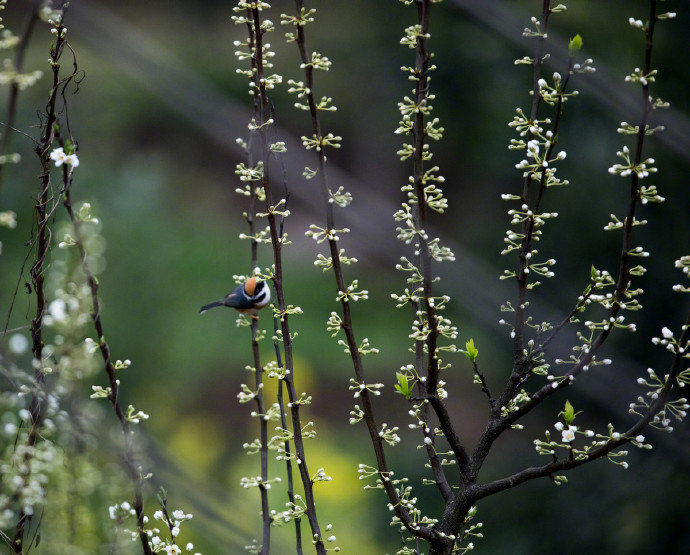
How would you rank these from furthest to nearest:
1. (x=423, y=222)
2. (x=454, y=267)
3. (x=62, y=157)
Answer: (x=454, y=267) → (x=423, y=222) → (x=62, y=157)

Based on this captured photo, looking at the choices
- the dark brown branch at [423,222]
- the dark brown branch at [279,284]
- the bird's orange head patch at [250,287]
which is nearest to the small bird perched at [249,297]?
the bird's orange head patch at [250,287]

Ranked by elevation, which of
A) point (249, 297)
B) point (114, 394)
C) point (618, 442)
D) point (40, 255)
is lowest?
point (618, 442)

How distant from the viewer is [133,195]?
335 centimetres

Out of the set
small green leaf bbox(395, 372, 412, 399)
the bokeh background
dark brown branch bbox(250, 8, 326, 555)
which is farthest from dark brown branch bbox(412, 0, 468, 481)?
the bokeh background

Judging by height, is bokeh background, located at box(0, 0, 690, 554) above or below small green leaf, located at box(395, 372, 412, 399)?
above

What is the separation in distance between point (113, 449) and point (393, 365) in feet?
16.4

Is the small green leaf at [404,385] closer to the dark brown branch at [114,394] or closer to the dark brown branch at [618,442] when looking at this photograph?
the dark brown branch at [618,442]

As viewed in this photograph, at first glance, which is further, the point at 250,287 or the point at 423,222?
the point at 250,287

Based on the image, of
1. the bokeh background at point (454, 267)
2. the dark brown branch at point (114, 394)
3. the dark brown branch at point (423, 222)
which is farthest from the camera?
the bokeh background at point (454, 267)

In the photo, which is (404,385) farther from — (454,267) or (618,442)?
(454,267)

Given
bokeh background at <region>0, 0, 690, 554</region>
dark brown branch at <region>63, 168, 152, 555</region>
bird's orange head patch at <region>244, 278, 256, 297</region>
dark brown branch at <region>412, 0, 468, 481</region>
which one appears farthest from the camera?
bird's orange head patch at <region>244, 278, 256, 297</region>

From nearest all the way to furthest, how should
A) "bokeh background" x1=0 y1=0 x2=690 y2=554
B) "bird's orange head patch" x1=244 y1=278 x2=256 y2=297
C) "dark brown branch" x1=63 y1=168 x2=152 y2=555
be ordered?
"dark brown branch" x1=63 y1=168 x2=152 y2=555
"bokeh background" x1=0 y1=0 x2=690 y2=554
"bird's orange head patch" x1=244 y1=278 x2=256 y2=297

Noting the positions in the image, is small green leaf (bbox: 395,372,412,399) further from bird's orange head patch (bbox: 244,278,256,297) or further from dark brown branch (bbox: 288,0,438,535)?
bird's orange head patch (bbox: 244,278,256,297)

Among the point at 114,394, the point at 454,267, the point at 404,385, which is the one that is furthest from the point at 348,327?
the point at 454,267
